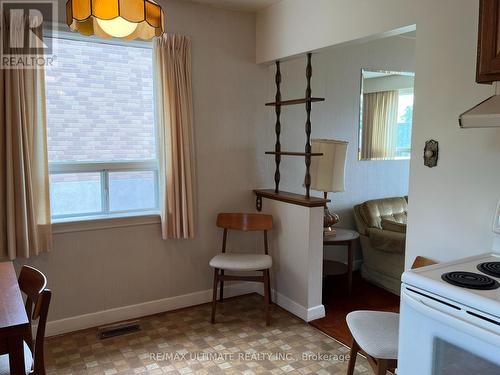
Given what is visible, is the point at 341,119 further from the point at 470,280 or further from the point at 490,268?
the point at 470,280

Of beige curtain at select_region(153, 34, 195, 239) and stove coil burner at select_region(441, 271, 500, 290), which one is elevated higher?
beige curtain at select_region(153, 34, 195, 239)

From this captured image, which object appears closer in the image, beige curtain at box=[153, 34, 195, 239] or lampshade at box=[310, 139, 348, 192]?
beige curtain at box=[153, 34, 195, 239]

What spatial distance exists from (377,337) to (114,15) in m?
1.79

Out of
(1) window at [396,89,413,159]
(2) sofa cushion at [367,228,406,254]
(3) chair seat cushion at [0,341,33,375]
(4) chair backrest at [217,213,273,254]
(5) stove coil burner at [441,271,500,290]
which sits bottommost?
(3) chair seat cushion at [0,341,33,375]

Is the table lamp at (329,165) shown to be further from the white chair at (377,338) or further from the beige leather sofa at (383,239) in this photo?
the white chair at (377,338)

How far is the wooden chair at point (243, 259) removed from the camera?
314 cm

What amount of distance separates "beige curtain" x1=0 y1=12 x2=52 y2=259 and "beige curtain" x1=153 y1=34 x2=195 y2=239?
81cm

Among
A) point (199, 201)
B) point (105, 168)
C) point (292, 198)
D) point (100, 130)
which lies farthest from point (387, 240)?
A: point (100, 130)

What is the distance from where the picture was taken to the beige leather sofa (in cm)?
369

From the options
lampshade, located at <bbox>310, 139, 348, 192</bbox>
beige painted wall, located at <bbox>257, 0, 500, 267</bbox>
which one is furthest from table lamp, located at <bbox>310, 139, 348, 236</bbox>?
beige painted wall, located at <bbox>257, 0, 500, 267</bbox>

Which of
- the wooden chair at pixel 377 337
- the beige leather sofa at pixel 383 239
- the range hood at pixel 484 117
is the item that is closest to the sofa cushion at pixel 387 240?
the beige leather sofa at pixel 383 239

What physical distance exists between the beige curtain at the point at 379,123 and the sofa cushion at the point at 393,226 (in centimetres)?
77

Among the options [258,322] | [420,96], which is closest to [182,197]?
[258,322]

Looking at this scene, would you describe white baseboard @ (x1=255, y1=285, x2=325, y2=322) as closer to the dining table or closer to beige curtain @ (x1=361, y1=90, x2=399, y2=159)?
beige curtain @ (x1=361, y1=90, x2=399, y2=159)
